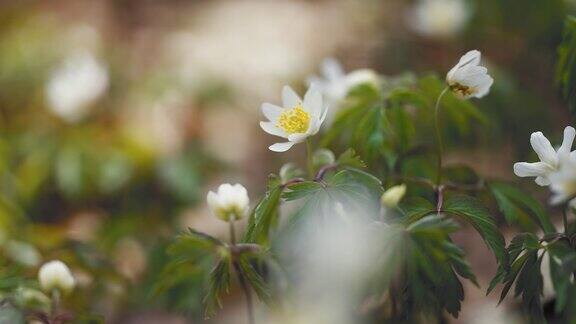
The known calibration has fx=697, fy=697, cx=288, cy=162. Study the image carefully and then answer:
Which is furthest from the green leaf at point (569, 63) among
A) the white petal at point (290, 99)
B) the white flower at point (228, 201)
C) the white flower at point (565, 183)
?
the white flower at point (228, 201)

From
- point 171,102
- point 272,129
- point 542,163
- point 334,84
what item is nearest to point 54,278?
point 272,129

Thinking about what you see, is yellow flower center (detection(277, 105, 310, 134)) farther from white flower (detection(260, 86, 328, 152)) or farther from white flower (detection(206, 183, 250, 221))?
white flower (detection(206, 183, 250, 221))

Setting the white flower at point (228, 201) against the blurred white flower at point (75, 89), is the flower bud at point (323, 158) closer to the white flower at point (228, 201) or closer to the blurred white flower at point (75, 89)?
the white flower at point (228, 201)

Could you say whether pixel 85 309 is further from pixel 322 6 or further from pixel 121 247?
pixel 322 6

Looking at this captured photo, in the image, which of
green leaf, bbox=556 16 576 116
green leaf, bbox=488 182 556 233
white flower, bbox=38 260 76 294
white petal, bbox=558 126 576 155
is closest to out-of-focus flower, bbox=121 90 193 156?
white flower, bbox=38 260 76 294

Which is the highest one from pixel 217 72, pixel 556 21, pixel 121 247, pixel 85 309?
pixel 556 21

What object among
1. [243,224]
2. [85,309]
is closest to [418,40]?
[243,224]
